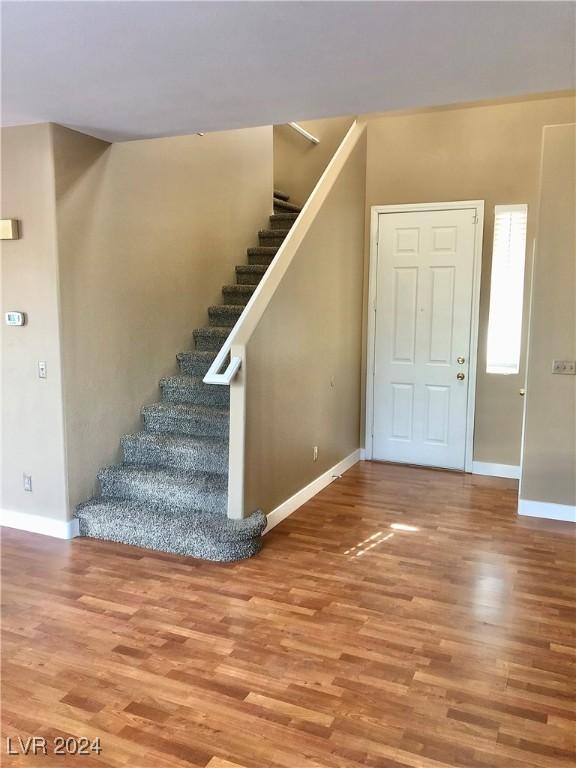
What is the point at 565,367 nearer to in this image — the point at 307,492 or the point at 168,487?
the point at 307,492

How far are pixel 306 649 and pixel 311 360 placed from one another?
231 cm

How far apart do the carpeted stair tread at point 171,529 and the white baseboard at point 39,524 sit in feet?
0.24

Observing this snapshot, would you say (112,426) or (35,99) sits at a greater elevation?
(35,99)

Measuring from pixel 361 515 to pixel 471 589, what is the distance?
1.17 metres

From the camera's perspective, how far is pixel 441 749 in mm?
1903

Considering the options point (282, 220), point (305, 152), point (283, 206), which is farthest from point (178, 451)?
point (305, 152)

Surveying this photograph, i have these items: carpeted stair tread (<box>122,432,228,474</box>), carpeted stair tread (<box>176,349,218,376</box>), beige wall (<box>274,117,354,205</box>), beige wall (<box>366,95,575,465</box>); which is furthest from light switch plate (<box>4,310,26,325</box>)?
beige wall (<box>274,117,354,205</box>)

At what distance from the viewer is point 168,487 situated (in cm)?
372

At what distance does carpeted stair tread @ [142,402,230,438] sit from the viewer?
13.3ft

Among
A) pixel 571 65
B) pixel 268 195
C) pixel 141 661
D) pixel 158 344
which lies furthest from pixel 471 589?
pixel 268 195

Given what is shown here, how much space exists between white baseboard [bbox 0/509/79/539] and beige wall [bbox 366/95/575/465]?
11.2 feet

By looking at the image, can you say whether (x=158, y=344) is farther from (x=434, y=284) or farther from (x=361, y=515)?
(x=434, y=284)

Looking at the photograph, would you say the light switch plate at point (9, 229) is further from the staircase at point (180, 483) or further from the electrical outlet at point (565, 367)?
the electrical outlet at point (565, 367)

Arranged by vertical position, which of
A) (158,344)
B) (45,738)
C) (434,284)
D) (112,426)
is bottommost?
(45,738)
